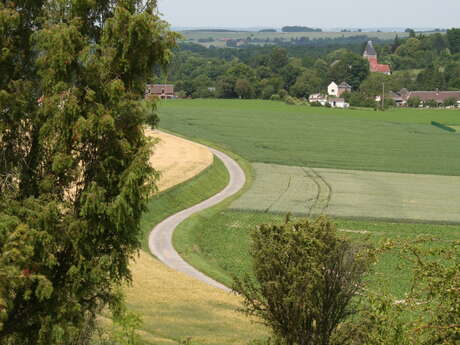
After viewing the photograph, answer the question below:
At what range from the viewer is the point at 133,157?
15.6 meters

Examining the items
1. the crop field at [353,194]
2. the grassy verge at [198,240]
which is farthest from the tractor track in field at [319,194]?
the grassy verge at [198,240]

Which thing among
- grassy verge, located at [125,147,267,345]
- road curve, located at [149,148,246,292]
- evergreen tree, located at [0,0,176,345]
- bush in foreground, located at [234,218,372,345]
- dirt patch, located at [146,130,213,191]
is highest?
evergreen tree, located at [0,0,176,345]

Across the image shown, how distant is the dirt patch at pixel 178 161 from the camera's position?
59688 mm

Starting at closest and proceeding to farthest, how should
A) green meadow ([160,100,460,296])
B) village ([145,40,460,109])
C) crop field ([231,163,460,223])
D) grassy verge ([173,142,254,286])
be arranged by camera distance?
grassy verge ([173,142,254,286]) < green meadow ([160,100,460,296]) < crop field ([231,163,460,223]) < village ([145,40,460,109])

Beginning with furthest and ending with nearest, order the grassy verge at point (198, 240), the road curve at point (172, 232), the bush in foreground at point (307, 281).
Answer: the grassy verge at point (198, 240) < the road curve at point (172, 232) < the bush in foreground at point (307, 281)

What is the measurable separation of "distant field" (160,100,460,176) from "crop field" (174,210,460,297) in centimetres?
2513

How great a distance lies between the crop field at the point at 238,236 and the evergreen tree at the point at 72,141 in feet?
68.0

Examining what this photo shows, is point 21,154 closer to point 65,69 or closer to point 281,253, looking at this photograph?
point 65,69

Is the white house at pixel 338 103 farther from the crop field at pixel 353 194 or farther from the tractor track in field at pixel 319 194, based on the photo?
the tractor track in field at pixel 319 194

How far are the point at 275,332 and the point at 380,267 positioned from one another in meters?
18.7

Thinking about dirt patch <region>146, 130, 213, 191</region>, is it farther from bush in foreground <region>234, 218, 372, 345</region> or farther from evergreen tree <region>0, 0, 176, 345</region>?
evergreen tree <region>0, 0, 176, 345</region>

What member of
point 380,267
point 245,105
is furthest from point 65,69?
point 245,105

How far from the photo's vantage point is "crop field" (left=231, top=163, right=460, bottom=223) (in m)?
51.8

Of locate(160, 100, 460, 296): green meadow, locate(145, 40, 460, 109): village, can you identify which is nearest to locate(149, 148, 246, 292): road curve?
locate(160, 100, 460, 296): green meadow
